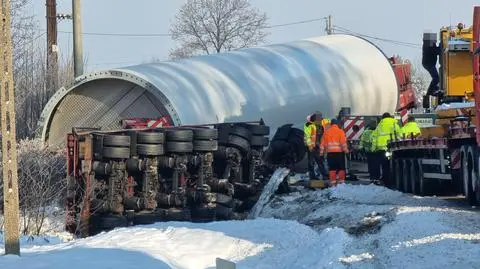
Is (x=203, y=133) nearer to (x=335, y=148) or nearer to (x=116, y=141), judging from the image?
(x=116, y=141)

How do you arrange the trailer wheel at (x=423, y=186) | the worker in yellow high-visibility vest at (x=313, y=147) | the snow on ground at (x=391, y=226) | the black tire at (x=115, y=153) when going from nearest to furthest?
the snow on ground at (x=391, y=226) < the black tire at (x=115, y=153) < the trailer wheel at (x=423, y=186) < the worker in yellow high-visibility vest at (x=313, y=147)

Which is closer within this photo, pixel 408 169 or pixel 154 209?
pixel 154 209

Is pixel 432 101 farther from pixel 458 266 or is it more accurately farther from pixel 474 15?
pixel 458 266

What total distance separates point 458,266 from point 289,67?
58.4ft

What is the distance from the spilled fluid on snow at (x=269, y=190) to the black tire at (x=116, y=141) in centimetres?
294

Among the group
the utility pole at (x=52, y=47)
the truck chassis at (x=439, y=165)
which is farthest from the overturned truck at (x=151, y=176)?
the utility pole at (x=52, y=47)

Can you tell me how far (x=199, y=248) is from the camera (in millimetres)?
11758

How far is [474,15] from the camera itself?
1474 cm

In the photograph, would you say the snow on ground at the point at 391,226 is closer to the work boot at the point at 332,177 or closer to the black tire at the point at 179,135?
the work boot at the point at 332,177

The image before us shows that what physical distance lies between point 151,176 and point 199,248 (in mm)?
4189

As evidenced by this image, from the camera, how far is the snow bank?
1002 centimetres

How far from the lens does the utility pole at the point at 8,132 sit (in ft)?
32.5

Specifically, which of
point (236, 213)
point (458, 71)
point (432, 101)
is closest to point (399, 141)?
point (432, 101)

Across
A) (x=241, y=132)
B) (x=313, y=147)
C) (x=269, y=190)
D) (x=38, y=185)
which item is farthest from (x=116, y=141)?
(x=313, y=147)
